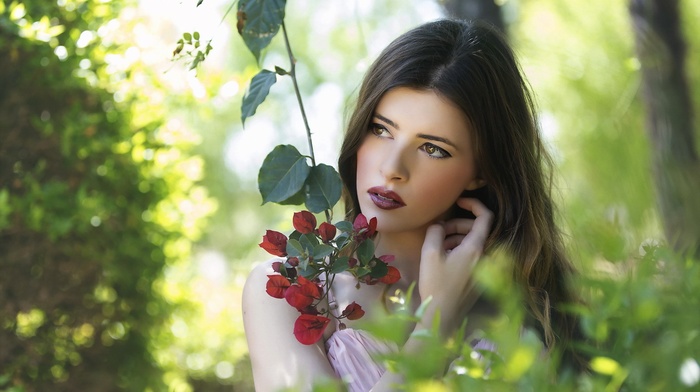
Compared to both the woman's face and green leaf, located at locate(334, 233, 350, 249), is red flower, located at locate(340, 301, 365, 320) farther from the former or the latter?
the woman's face

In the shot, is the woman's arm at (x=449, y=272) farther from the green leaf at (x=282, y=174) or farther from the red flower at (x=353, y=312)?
the green leaf at (x=282, y=174)

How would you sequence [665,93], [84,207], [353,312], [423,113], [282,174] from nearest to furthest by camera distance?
[353,312] → [282,174] → [423,113] → [84,207] → [665,93]

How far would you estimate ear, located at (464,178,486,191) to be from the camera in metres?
2.22

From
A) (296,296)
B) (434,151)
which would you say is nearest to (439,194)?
(434,151)

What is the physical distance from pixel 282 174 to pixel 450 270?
0.44 m

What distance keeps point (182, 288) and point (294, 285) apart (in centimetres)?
253

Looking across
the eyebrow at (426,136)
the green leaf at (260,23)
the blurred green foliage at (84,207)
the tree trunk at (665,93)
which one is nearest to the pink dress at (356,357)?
the eyebrow at (426,136)

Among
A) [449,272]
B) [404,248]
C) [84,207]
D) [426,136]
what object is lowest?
[84,207]

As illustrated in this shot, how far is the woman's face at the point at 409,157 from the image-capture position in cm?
201

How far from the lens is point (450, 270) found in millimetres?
1986

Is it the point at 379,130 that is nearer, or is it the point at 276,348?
the point at 276,348

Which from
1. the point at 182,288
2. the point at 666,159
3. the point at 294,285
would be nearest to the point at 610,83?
the point at 666,159

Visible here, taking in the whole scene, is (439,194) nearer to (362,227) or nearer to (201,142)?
(362,227)

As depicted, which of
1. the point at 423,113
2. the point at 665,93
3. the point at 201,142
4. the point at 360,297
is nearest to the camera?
the point at 423,113
